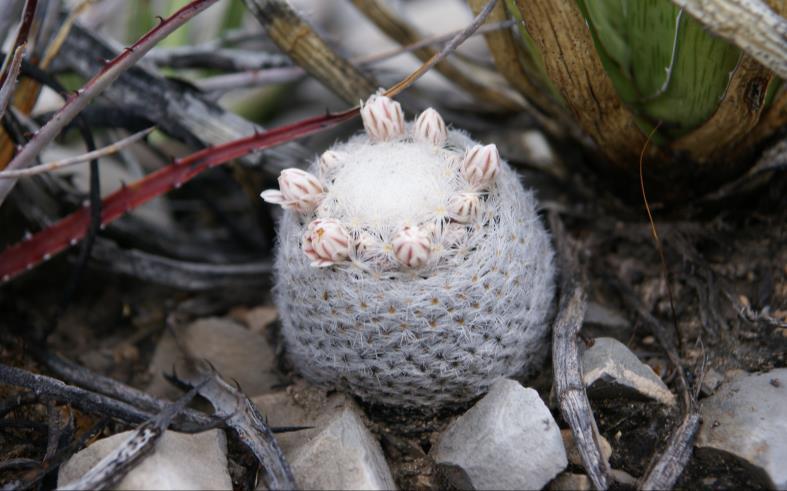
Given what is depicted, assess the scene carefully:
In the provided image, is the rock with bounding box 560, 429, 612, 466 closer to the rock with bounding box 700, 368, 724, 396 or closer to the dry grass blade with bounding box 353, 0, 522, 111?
the rock with bounding box 700, 368, 724, 396

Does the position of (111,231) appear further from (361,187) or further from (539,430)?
(539,430)

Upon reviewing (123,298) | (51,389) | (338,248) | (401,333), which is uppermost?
(338,248)

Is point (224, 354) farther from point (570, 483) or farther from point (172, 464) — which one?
point (570, 483)

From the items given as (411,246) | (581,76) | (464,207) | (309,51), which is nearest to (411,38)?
(309,51)

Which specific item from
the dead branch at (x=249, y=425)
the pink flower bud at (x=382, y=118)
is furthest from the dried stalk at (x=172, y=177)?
the dead branch at (x=249, y=425)

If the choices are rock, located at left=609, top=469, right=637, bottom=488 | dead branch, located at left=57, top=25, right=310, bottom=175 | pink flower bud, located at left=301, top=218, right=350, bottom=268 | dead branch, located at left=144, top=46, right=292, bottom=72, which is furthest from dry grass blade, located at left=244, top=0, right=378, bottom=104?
rock, located at left=609, top=469, right=637, bottom=488

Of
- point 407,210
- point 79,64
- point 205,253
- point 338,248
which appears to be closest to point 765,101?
point 407,210

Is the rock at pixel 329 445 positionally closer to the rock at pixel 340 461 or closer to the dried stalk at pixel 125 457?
the rock at pixel 340 461
